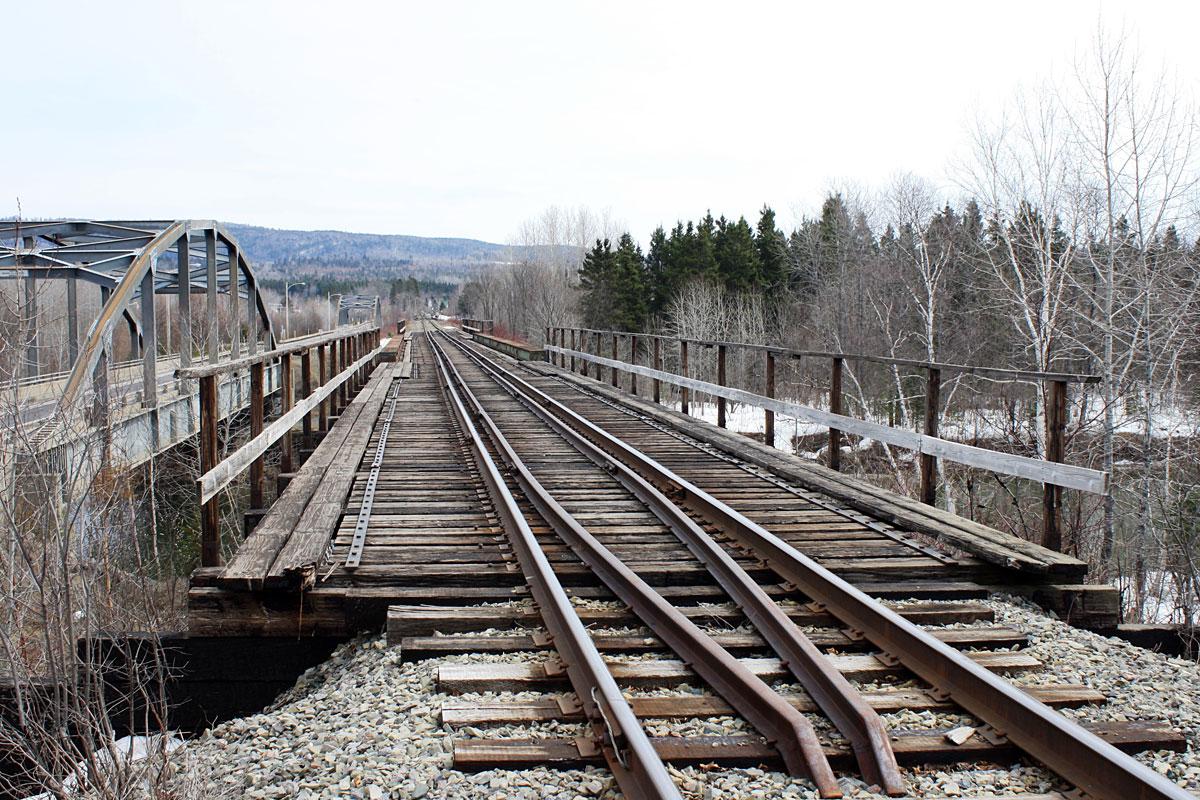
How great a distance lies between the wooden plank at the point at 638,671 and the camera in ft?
14.0

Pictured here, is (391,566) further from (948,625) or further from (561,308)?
(561,308)

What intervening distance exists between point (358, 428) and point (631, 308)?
6064 cm

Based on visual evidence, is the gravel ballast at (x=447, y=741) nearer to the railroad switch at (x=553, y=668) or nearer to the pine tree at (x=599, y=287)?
the railroad switch at (x=553, y=668)

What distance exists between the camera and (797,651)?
4402 mm

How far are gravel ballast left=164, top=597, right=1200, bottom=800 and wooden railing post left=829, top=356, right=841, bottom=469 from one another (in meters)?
4.35

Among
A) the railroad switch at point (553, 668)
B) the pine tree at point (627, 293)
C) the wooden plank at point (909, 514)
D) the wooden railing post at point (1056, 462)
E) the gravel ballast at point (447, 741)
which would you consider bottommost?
the gravel ballast at point (447, 741)

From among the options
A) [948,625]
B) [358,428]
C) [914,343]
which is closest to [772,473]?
[948,625]

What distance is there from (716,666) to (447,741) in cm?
124

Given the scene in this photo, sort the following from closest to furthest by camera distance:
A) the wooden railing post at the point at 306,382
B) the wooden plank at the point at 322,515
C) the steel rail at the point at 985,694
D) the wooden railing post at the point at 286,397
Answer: the steel rail at the point at 985,694
the wooden plank at the point at 322,515
the wooden railing post at the point at 286,397
the wooden railing post at the point at 306,382

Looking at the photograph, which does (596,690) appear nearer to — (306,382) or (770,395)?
(770,395)

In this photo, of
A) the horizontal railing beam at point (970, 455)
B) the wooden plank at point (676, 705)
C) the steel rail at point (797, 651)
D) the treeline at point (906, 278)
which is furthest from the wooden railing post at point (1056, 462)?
the treeline at point (906, 278)

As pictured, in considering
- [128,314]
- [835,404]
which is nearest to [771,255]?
[128,314]

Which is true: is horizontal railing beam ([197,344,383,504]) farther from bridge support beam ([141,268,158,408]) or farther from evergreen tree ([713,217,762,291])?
evergreen tree ([713,217,762,291])

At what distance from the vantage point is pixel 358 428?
503 inches
